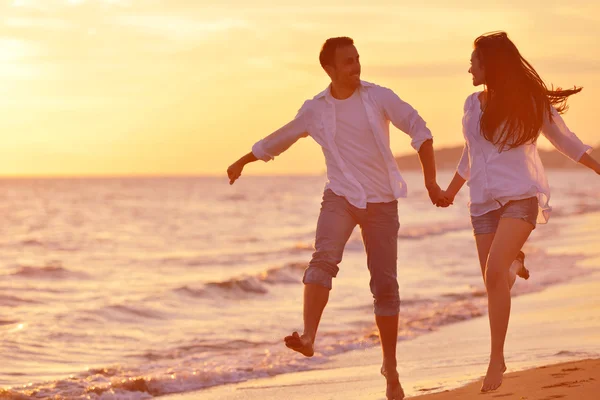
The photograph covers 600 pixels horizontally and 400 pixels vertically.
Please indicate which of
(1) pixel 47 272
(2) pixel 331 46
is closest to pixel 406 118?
(2) pixel 331 46

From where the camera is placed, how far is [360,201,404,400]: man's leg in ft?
18.0

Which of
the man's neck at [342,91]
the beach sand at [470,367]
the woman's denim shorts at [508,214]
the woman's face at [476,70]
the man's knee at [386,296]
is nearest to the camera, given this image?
the woman's denim shorts at [508,214]

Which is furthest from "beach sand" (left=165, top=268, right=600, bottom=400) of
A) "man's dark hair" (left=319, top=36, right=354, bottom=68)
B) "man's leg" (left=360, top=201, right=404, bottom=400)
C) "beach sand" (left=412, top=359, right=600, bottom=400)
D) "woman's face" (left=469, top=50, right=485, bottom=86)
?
"man's dark hair" (left=319, top=36, right=354, bottom=68)

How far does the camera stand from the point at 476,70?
206 inches

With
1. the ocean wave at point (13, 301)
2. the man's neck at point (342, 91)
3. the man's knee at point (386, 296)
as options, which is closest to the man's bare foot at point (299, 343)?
the man's knee at point (386, 296)

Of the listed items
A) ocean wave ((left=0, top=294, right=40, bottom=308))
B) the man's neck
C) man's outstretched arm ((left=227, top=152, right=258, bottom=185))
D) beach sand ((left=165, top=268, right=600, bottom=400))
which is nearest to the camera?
the man's neck

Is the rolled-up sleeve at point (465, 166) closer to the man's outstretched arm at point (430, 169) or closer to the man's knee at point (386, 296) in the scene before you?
the man's outstretched arm at point (430, 169)

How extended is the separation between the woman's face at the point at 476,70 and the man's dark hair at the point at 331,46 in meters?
0.73

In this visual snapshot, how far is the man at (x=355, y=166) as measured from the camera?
5.36m

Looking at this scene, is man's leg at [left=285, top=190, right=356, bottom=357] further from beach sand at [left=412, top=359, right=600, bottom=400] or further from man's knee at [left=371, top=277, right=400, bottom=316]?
beach sand at [left=412, top=359, right=600, bottom=400]

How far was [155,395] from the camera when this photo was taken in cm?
770

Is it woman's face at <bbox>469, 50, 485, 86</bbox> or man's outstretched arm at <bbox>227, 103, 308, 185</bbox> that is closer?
woman's face at <bbox>469, 50, 485, 86</bbox>

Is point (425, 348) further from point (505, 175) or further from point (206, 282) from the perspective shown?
point (206, 282)

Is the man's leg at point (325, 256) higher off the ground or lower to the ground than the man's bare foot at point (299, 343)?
higher
